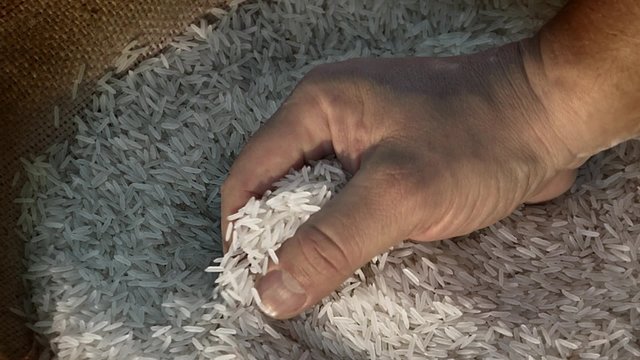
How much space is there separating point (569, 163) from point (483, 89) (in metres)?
0.17

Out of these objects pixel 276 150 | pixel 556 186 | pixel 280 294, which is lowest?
pixel 556 186

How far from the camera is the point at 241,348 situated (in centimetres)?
109

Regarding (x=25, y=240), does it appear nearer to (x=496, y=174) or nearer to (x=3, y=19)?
(x=3, y=19)

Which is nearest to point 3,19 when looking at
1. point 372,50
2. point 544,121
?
point 372,50

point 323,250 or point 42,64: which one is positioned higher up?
point 42,64

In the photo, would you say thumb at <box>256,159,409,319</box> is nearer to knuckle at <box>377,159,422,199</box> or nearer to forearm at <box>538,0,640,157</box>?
knuckle at <box>377,159,422,199</box>

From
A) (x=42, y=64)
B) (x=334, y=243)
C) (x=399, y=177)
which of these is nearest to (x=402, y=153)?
(x=399, y=177)

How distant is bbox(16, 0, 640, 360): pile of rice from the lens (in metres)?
1.12

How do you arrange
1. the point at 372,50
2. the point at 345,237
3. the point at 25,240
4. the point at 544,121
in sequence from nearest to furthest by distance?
the point at 345,237
the point at 544,121
the point at 25,240
the point at 372,50

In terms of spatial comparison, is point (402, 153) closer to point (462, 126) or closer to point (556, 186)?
point (462, 126)

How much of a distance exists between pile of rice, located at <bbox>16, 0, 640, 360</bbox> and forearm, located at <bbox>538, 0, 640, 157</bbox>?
168 millimetres

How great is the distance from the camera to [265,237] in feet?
3.58

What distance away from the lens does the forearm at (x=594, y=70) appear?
105cm

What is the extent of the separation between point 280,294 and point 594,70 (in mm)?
523
